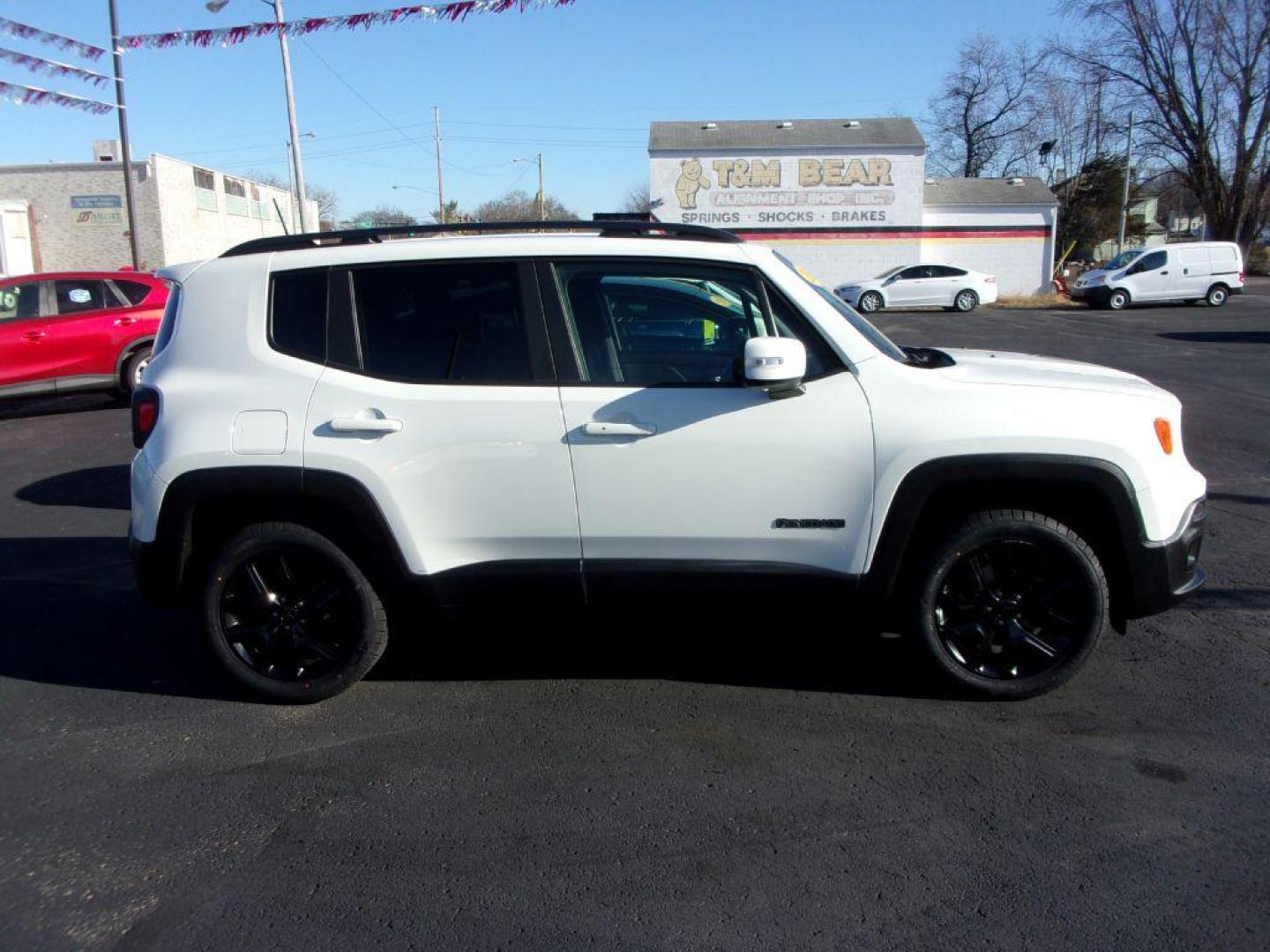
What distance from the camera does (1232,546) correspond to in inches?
230

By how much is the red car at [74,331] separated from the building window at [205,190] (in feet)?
94.3

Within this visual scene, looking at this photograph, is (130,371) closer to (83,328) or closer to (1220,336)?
(83,328)

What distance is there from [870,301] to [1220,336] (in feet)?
38.9

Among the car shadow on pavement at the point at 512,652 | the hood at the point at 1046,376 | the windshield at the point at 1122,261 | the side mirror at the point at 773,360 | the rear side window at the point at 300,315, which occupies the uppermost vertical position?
the windshield at the point at 1122,261

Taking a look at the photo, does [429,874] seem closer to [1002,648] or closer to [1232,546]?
[1002,648]

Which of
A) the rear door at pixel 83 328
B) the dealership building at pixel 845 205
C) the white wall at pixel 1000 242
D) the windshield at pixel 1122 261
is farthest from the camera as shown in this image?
the white wall at pixel 1000 242

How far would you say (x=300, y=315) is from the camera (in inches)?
156

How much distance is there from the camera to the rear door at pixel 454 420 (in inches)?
148

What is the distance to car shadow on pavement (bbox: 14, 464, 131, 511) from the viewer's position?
301 inches

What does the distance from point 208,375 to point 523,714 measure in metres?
1.81

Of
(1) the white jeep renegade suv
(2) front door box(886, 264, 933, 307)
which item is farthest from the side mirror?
(2) front door box(886, 264, 933, 307)

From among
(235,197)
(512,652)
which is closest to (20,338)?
(512,652)

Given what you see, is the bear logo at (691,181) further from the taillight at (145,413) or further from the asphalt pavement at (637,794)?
the taillight at (145,413)

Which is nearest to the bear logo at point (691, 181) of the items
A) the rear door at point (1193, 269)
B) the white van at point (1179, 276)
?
the white van at point (1179, 276)
